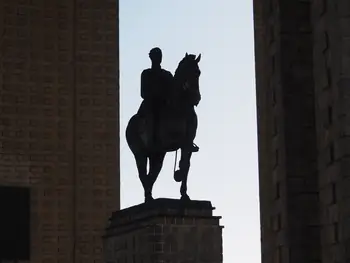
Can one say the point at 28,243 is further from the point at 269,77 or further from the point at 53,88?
the point at 269,77

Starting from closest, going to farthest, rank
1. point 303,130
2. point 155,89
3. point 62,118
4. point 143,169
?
point 303,130
point 155,89
point 143,169
point 62,118

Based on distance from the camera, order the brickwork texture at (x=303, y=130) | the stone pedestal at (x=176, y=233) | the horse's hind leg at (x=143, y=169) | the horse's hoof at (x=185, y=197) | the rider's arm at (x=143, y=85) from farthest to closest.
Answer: the horse's hind leg at (x=143, y=169) < the rider's arm at (x=143, y=85) < the horse's hoof at (x=185, y=197) < the stone pedestal at (x=176, y=233) < the brickwork texture at (x=303, y=130)

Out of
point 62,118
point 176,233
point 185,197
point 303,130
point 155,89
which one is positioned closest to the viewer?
point 303,130

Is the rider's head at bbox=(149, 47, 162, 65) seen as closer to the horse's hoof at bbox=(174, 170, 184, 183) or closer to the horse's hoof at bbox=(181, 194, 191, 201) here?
the horse's hoof at bbox=(174, 170, 184, 183)

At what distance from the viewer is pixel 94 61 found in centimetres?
1606

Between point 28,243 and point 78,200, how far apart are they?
3.30 feet

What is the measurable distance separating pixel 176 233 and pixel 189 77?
1.70 metres

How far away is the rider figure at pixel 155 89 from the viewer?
36.4ft

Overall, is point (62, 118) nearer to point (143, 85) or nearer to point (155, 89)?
point (143, 85)

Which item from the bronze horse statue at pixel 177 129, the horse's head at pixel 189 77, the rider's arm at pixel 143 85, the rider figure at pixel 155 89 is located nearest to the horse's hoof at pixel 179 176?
the bronze horse statue at pixel 177 129

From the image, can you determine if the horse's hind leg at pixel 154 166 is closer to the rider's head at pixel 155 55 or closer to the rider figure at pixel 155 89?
the rider figure at pixel 155 89

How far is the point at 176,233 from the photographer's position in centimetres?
1070

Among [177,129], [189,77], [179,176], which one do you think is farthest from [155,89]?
[179,176]

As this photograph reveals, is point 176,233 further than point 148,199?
No
